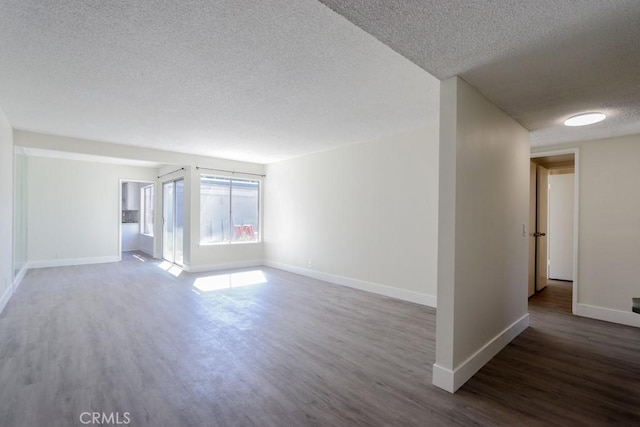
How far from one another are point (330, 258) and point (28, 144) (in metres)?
5.05

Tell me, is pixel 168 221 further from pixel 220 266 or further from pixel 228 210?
pixel 220 266

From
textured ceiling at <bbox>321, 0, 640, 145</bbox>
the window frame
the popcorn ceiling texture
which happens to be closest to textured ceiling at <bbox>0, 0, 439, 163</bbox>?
the popcorn ceiling texture

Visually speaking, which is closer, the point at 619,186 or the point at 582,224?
the point at 619,186

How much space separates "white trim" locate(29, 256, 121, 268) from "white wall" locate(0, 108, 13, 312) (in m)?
2.86

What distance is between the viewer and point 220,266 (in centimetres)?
667

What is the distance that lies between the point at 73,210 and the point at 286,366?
24.5 feet

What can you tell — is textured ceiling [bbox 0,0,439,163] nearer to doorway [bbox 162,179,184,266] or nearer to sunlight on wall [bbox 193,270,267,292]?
sunlight on wall [bbox 193,270,267,292]

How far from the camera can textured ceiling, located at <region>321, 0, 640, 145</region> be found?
1.44 metres

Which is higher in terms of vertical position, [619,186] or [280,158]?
[280,158]

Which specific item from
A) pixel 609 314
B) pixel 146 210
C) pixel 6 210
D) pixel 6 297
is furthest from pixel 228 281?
pixel 609 314

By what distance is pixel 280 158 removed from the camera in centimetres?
653

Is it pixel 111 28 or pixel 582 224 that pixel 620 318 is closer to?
pixel 582 224

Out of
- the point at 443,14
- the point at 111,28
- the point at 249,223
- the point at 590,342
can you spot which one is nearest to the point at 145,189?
the point at 249,223

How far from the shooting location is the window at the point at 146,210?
8867mm
